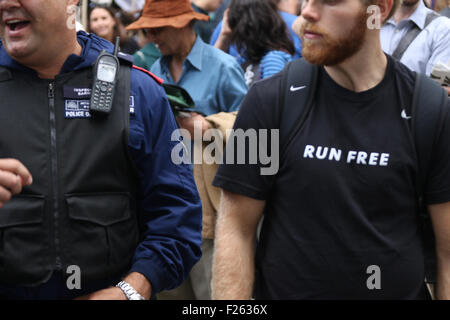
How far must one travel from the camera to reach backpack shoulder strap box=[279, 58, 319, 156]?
2.36 metres

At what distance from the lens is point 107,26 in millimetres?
7055

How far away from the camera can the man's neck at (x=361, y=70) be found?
2406 mm

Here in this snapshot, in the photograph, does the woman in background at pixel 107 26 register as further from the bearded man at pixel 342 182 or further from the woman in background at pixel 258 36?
the bearded man at pixel 342 182

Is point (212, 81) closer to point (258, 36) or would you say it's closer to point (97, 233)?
point (258, 36)

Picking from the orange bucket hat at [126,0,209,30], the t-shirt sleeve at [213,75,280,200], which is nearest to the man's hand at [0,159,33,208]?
the t-shirt sleeve at [213,75,280,200]

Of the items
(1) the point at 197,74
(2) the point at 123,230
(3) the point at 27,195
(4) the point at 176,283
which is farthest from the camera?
A: (1) the point at 197,74

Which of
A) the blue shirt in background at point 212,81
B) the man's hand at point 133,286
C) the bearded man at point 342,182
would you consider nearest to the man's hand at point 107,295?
the man's hand at point 133,286

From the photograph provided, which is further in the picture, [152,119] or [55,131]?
[152,119]

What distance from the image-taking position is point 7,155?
231 cm

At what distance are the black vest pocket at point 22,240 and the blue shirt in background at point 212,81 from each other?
91.8 inches

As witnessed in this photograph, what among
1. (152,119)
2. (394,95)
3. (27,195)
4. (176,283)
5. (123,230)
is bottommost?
(176,283)
